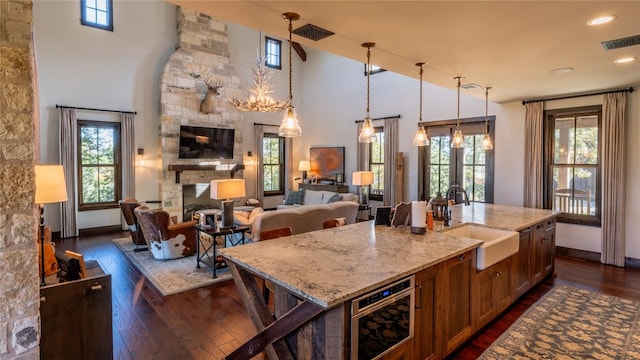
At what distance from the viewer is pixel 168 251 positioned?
538 cm

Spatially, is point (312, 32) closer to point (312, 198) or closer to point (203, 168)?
point (312, 198)

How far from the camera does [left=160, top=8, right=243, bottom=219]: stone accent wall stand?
8117mm

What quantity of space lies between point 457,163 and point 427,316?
5434mm

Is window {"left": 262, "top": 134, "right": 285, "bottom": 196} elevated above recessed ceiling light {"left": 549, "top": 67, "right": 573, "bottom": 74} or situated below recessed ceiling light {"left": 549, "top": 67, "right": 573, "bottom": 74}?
below

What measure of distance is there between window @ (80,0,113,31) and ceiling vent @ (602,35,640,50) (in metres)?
8.84

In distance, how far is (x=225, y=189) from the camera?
4.79 m

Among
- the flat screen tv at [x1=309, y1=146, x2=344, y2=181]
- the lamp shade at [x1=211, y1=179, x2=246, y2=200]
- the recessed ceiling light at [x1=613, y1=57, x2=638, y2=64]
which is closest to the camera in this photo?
the recessed ceiling light at [x1=613, y1=57, x2=638, y2=64]

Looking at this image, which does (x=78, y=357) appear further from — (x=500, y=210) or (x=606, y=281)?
(x=606, y=281)

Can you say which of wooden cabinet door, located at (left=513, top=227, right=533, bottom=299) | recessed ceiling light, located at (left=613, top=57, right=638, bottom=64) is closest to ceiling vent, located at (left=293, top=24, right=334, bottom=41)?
wooden cabinet door, located at (left=513, top=227, right=533, bottom=299)

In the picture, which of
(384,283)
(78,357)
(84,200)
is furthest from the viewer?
(84,200)

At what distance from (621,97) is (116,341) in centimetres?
713

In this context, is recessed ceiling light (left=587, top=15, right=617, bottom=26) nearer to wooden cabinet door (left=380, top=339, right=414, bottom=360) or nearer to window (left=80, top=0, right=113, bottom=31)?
wooden cabinet door (left=380, top=339, right=414, bottom=360)

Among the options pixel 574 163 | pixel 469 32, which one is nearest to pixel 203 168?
pixel 469 32

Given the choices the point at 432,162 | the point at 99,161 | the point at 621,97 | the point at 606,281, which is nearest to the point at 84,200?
the point at 99,161
